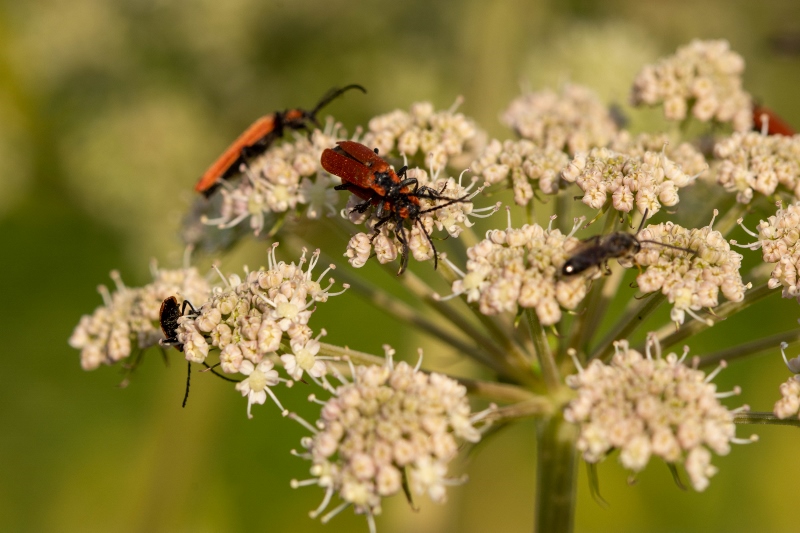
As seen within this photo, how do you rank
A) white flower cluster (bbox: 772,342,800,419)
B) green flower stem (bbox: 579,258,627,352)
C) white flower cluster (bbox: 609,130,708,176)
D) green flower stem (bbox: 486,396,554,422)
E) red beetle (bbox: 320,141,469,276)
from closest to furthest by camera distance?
1. white flower cluster (bbox: 772,342,800,419)
2. green flower stem (bbox: 486,396,554,422)
3. red beetle (bbox: 320,141,469,276)
4. green flower stem (bbox: 579,258,627,352)
5. white flower cluster (bbox: 609,130,708,176)

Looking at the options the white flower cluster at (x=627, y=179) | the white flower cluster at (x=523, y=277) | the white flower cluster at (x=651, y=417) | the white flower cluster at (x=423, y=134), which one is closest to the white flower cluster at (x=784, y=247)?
the white flower cluster at (x=627, y=179)

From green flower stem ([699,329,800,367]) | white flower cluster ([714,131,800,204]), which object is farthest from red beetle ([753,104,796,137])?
green flower stem ([699,329,800,367])

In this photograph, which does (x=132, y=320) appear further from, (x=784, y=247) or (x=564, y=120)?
(x=784, y=247)

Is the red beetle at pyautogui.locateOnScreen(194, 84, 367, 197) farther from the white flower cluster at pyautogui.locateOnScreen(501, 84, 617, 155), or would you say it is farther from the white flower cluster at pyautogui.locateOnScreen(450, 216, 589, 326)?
the white flower cluster at pyautogui.locateOnScreen(450, 216, 589, 326)

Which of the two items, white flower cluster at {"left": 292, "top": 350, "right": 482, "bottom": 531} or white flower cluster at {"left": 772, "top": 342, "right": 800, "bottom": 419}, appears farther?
white flower cluster at {"left": 772, "top": 342, "right": 800, "bottom": 419}

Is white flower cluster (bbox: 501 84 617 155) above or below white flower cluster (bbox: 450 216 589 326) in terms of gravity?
above

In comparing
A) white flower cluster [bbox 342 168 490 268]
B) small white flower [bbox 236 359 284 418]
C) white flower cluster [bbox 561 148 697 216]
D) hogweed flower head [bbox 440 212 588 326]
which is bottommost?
small white flower [bbox 236 359 284 418]

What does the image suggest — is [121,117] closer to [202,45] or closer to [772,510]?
[202,45]
